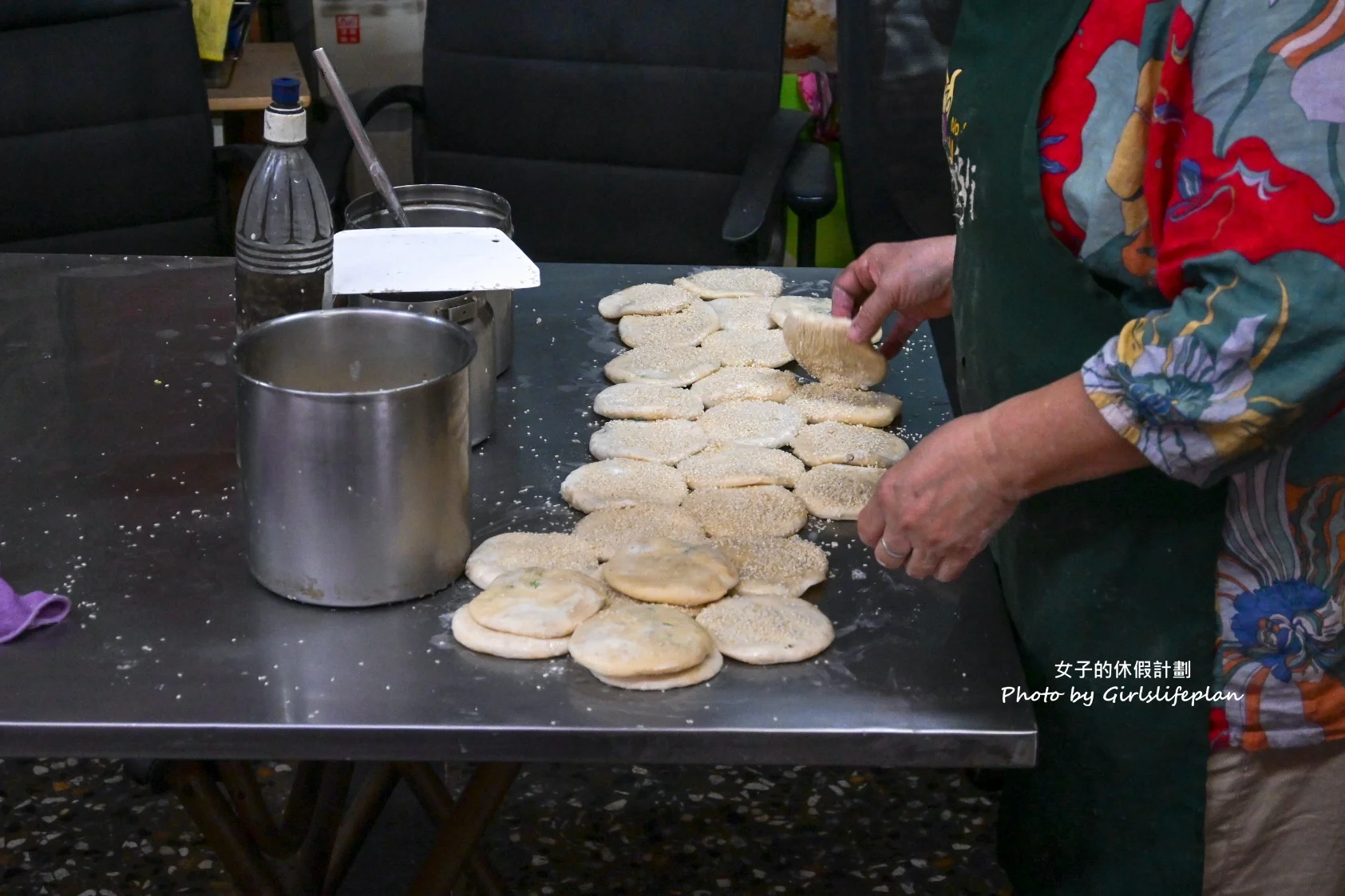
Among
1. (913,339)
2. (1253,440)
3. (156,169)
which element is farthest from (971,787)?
(156,169)

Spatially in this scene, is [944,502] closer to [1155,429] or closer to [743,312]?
[1155,429]

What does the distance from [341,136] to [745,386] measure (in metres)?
1.28

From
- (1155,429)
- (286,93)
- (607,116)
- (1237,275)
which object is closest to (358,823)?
(286,93)

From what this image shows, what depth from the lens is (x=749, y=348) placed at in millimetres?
1712

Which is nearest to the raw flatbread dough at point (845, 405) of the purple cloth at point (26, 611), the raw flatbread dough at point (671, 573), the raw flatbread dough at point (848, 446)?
the raw flatbread dough at point (848, 446)

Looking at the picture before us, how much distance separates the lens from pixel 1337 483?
3.42ft

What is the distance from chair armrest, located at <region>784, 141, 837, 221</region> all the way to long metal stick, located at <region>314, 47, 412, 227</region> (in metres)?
1.03

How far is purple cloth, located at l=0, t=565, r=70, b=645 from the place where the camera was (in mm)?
1069

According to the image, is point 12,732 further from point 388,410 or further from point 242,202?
point 242,202

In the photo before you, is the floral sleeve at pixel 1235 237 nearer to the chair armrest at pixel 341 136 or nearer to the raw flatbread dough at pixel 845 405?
the raw flatbread dough at pixel 845 405

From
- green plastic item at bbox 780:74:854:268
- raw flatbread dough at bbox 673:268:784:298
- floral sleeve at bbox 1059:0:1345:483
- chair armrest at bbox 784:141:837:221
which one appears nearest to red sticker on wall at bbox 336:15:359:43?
green plastic item at bbox 780:74:854:268

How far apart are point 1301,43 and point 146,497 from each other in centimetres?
108

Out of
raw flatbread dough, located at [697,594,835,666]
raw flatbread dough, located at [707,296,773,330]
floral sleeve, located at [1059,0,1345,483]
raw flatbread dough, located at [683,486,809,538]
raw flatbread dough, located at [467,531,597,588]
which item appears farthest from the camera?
raw flatbread dough, located at [707,296,773,330]

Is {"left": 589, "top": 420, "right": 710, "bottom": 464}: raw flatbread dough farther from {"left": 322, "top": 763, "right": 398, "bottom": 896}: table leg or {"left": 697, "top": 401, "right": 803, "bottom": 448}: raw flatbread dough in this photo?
{"left": 322, "top": 763, "right": 398, "bottom": 896}: table leg
